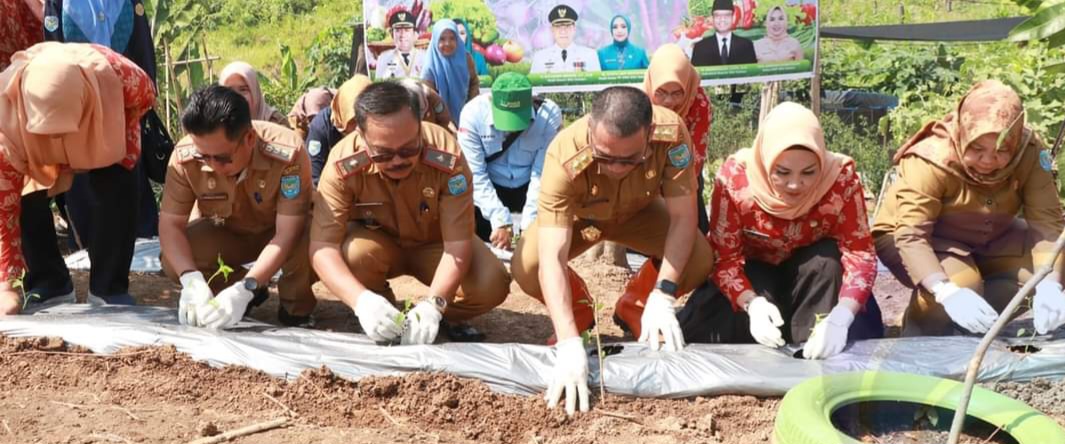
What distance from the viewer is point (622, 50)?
605 centimetres

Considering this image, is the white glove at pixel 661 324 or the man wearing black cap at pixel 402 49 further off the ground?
the man wearing black cap at pixel 402 49

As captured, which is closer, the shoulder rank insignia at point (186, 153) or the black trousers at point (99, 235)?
the shoulder rank insignia at point (186, 153)

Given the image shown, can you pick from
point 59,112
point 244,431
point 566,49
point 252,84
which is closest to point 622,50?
point 566,49

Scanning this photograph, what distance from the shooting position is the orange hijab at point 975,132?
3.11 metres

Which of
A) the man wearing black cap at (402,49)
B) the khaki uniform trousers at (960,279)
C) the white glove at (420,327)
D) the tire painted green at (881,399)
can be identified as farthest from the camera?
the man wearing black cap at (402,49)

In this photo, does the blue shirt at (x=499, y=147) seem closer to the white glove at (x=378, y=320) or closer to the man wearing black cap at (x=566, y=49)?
the man wearing black cap at (x=566, y=49)

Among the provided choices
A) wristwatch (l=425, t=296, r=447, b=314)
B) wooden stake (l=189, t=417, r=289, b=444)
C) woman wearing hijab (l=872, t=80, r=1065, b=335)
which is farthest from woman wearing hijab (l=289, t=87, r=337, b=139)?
woman wearing hijab (l=872, t=80, r=1065, b=335)

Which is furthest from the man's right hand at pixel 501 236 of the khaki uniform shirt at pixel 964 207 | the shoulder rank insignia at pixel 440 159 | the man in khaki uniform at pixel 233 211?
the khaki uniform shirt at pixel 964 207

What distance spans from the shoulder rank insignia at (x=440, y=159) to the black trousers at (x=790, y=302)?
3.13ft

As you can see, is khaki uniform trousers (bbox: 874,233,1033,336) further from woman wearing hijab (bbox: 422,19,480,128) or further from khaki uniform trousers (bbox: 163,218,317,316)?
woman wearing hijab (bbox: 422,19,480,128)

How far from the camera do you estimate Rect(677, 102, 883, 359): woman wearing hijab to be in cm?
307

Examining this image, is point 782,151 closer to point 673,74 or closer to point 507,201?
point 673,74

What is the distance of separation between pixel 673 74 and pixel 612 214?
648 millimetres

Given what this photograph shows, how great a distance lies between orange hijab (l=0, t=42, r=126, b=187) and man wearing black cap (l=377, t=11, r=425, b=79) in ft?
9.28
